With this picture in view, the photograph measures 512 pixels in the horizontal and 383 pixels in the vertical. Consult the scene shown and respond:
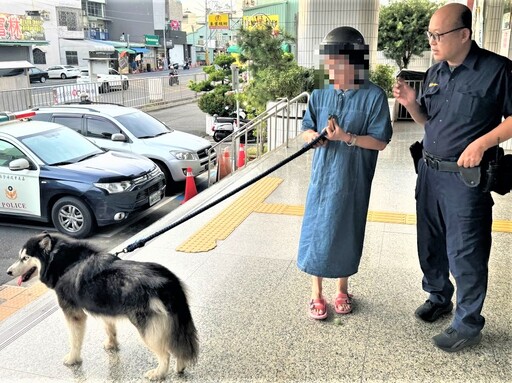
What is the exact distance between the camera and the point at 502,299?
3139mm

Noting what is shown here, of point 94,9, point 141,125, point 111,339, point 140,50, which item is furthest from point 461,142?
point 140,50

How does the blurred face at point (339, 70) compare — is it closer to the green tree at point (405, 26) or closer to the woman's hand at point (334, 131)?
the woman's hand at point (334, 131)

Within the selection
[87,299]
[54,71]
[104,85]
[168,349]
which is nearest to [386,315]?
[168,349]

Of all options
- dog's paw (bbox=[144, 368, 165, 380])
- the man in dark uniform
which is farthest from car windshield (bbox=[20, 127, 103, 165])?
the man in dark uniform

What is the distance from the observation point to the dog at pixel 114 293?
2285mm

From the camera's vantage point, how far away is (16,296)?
14.3 feet

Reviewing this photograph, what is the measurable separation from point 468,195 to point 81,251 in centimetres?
207

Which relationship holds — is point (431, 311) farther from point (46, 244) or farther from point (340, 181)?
point (46, 244)

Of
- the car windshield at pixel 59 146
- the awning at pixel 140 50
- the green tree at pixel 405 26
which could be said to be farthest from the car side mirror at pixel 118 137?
the awning at pixel 140 50

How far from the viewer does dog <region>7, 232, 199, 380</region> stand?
7.50 ft

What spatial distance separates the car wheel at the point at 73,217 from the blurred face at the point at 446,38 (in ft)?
15.5

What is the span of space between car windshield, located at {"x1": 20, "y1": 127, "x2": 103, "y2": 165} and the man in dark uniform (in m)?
5.03

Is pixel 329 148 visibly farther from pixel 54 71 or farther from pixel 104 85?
pixel 54 71

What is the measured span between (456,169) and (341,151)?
0.61 m
